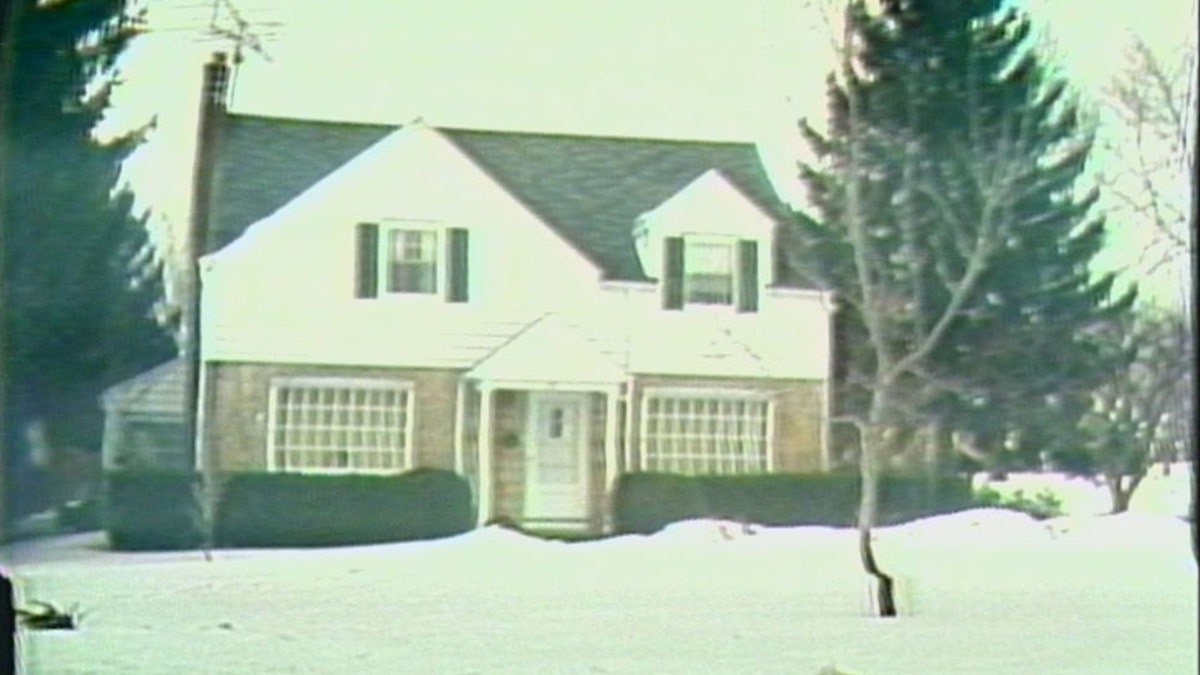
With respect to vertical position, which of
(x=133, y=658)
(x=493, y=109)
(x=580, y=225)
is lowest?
(x=133, y=658)

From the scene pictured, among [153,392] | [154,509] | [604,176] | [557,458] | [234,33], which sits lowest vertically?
[154,509]

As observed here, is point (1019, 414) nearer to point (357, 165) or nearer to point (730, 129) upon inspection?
point (730, 129)

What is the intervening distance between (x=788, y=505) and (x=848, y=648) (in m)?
0.29

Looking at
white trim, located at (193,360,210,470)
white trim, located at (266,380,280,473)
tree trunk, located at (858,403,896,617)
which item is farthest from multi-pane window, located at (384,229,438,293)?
tree trunk, located at (858,403,896,617)

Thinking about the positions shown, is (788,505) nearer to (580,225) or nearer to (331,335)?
(580,225)

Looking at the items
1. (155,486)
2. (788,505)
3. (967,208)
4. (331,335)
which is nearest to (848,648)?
(788,505)

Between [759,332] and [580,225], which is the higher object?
[580,225]

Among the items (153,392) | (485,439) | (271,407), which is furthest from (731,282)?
(153,392)

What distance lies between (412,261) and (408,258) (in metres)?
0.01

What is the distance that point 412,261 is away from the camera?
2977 mm

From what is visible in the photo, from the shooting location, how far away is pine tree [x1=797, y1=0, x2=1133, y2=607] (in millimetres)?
3045

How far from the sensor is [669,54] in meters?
3.07

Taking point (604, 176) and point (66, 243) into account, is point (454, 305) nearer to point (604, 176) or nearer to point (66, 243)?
point (604, 176)

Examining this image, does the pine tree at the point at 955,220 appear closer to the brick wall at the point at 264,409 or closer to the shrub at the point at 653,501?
the shrub at the point at 653,501
